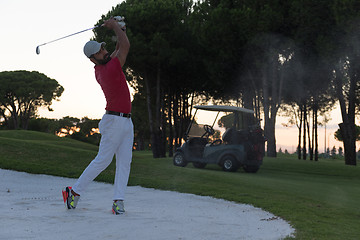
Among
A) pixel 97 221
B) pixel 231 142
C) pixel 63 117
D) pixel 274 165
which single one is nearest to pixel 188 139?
pixel 231 142

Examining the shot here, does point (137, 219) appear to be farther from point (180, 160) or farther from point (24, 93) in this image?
point (24, 93)

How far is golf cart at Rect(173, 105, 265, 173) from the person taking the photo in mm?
15633

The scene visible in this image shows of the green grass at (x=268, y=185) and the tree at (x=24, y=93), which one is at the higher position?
the tree at (x=24, y=93)

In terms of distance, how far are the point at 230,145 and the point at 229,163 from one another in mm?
650

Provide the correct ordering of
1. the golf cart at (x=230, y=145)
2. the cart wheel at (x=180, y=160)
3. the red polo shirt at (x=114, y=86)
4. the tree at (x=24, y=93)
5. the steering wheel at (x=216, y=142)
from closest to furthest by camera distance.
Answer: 1. the red polo shirt at (x=114, y=86)
2. the golf cart at (x=230, y=145)
3. the steering wheel at (x=216, y=142)
4. the cart wheel at (x=180, y=160)
5. the tree at (x=24, y=93)

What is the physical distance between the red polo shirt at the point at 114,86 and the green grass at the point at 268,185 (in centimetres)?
251

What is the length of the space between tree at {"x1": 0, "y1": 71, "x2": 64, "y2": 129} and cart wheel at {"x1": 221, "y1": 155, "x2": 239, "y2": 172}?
43810 mm

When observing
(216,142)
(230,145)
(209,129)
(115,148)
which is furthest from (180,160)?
(115,148)

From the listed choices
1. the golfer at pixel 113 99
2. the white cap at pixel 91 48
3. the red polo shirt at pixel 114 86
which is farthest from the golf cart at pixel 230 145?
the white cap at pixel 91 48

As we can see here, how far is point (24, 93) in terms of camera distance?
54156mm

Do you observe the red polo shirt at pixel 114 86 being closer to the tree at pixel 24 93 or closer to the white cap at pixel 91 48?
the white cap at pixel 91 48

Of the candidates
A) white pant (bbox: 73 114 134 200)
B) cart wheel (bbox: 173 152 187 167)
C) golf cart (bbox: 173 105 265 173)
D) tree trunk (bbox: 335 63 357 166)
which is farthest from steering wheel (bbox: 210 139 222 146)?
white pant (bbox: 73 114 134 200)

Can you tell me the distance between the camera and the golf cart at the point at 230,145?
15.6 metres

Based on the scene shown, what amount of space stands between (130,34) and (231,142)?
13541mm
